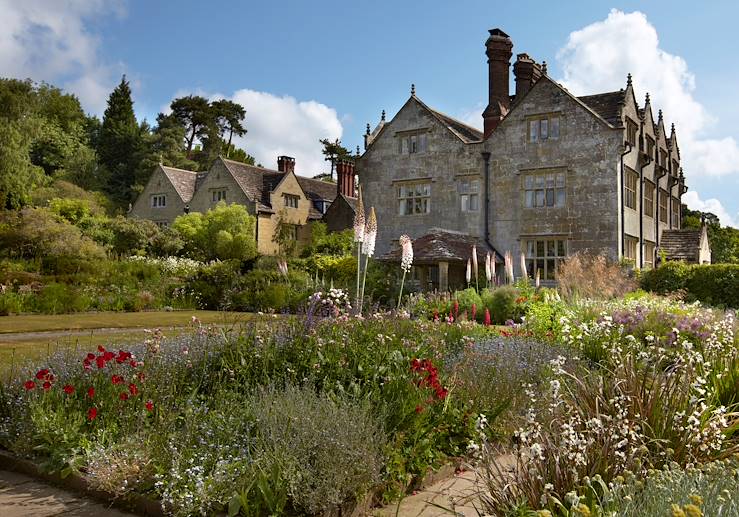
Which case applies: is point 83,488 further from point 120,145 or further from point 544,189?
point 120,145

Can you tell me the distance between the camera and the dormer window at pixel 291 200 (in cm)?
3938

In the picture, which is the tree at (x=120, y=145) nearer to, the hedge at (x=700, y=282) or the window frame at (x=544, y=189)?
the window frame at (x=544, y=189)

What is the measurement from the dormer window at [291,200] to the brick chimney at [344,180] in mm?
2822

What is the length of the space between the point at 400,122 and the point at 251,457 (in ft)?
81.2

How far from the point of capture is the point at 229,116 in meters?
62.1

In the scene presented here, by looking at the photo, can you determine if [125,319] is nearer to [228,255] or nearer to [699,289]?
[699,289]

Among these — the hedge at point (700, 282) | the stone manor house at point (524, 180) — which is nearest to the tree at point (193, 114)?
the stone manor house at point (524, 180)

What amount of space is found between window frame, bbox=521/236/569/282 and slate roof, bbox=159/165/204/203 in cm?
2471

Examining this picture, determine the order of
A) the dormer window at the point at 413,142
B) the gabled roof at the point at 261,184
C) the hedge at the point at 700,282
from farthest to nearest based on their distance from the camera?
the gabled roof at the point at 261,184
the dormer window at the point at 413,142
the hedge at the point at 700,282

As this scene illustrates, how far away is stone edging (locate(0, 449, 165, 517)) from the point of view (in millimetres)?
3951

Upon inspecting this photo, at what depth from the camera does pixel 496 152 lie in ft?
83.1

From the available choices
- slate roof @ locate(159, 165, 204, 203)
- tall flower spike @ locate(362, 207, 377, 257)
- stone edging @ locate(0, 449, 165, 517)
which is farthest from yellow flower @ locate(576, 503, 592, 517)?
slate roof @ locate(159, 165, 204, 203)

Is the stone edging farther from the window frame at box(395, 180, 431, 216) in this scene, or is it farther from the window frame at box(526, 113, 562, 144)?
the window frame at box(395, 180, 431, 216)

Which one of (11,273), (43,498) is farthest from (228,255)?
(43,498)
